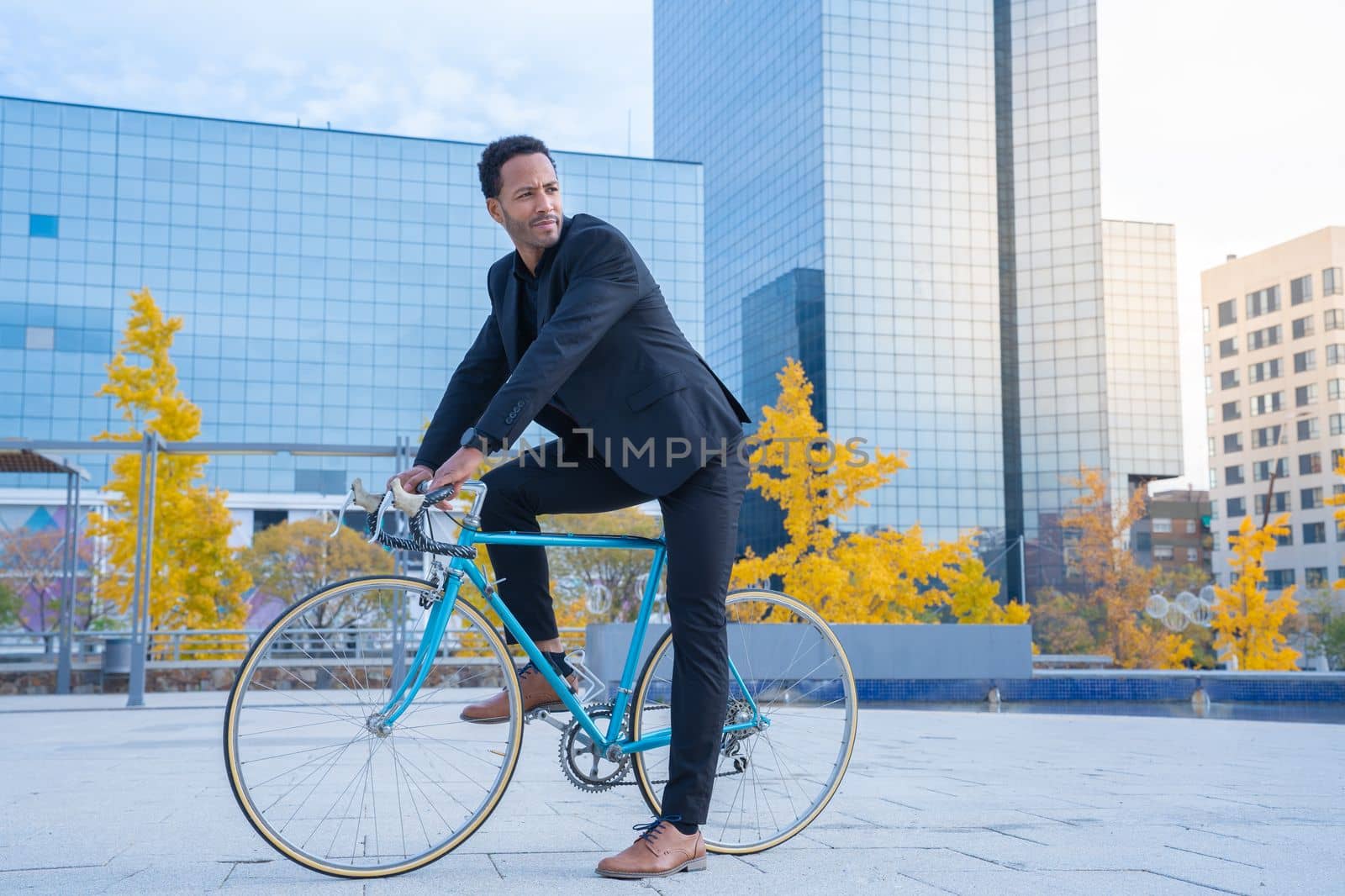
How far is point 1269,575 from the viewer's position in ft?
268

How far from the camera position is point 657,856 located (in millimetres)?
2555

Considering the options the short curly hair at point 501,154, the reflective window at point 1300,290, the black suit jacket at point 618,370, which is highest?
the reflective window at point 1300,290

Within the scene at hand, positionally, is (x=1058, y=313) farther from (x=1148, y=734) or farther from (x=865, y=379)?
(x=1148, y=734)

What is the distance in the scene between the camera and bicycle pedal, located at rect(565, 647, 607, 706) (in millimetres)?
2896

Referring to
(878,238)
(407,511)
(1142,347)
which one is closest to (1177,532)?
(1142,347)

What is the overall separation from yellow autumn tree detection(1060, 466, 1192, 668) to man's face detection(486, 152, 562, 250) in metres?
37.6

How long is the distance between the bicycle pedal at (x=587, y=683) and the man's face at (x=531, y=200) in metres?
1.06

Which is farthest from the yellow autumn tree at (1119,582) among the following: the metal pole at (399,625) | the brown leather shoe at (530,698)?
the brown leather shoe at (530,698)

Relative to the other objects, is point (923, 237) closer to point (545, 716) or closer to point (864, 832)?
point (864, 832)

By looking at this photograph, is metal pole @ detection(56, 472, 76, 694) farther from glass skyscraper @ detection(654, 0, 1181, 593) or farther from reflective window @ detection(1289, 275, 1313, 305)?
reflective window @ detection(1289, 275, 1313, 305)

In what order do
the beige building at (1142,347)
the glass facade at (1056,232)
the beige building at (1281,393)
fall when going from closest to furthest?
the glass facade at (1056,232)
the beige building at (1281,393)
the beige building at (1142,347)

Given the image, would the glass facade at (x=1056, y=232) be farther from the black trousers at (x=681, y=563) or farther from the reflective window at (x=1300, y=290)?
the black trousers at (x=681, y=563)

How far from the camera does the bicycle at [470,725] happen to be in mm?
2566

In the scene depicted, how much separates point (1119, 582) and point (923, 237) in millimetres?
33560
